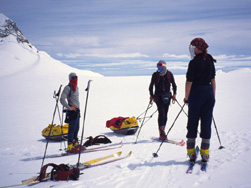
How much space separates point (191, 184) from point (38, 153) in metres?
4.73

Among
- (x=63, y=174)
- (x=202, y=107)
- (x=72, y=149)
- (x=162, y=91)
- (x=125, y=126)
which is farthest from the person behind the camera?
(x=125, y=126)

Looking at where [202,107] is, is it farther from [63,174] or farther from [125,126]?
[125,126]

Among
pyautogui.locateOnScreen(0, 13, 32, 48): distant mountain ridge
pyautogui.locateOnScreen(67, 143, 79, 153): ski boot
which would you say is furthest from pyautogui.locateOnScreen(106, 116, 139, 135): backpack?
pyautogui.locateOnScreen(0, 13, 32, 48): distant mountain ridge

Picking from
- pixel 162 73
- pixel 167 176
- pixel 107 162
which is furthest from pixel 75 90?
pixel 167 176

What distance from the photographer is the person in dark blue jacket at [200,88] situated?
3.70m

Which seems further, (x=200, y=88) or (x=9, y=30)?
(x=9, y=30)

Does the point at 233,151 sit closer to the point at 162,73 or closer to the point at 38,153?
the point at 162,73

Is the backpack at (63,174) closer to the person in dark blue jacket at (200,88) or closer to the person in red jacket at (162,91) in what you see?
the person in dark blue jacket at (200,88)

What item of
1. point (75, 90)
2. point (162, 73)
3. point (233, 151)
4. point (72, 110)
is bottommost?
point (233, 151)

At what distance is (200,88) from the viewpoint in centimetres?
373

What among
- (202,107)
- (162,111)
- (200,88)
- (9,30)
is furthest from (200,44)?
(9,30)

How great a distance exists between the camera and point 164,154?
4855mm

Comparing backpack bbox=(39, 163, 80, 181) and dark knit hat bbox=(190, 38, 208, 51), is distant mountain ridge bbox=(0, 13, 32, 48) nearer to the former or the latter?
backpack bbox=(39, 163, 80, 181)

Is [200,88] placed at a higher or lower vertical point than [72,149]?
higher
